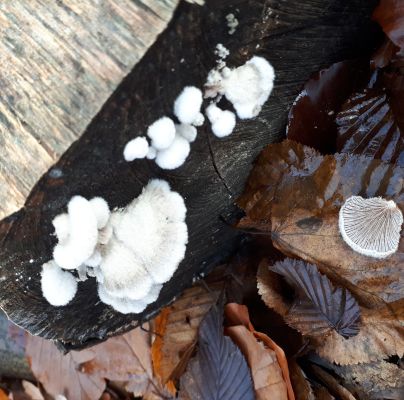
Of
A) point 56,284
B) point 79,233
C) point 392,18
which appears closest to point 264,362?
point 56,284

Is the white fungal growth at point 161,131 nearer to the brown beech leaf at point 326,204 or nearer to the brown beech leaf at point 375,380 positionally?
the brown beech leaf at point 326,204

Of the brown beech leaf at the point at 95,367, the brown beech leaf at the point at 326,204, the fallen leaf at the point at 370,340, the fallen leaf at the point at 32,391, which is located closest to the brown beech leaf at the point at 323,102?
the brown beech leaf at the point at 326,204

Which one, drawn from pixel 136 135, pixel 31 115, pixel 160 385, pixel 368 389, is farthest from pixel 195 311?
pixel 31 115

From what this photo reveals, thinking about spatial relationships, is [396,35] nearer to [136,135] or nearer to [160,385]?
[136,135]

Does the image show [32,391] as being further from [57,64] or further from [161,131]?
[57,64]

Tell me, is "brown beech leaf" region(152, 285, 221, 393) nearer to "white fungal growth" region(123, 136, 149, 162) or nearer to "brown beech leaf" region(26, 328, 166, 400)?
"brown beech leaf" region(26, 328, 166, 400)
